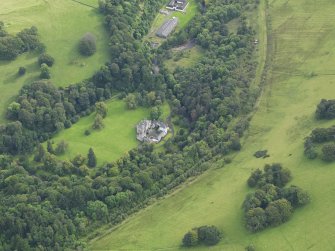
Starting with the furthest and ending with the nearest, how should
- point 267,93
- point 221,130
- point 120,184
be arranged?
point 267,93
point 221,130
point 120,184

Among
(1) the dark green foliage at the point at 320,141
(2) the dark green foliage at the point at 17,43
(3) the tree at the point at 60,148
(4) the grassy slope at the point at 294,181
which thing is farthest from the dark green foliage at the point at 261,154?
(2) the dark green foliage at the point at 17,43

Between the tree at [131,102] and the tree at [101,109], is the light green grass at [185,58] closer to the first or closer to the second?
the tree at [131,102]

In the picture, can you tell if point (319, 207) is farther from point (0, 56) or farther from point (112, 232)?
point (0, 56)

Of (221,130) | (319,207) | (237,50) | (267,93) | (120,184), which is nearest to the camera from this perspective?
(319,207)

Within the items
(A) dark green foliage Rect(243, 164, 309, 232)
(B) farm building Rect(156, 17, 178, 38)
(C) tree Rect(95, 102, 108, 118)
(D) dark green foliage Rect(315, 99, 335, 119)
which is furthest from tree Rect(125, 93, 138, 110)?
(D) dark green foliage Rect(315, 99, 335, 119)

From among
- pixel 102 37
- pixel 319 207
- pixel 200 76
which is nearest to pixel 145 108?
pixel 200 76

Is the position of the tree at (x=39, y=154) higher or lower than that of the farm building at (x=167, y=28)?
lower
